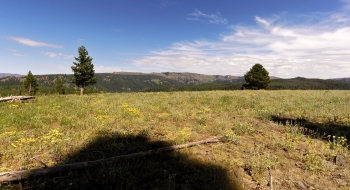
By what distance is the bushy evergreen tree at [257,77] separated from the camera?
63.6m

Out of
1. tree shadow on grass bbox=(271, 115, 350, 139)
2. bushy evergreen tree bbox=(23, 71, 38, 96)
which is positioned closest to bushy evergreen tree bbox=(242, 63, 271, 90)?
tree shadow on grass bbox=(271, 115, 350, 139)

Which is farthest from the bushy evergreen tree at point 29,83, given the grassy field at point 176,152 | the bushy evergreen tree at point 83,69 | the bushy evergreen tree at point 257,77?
the bushy evergreen tree at point 257,77

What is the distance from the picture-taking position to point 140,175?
237 inches

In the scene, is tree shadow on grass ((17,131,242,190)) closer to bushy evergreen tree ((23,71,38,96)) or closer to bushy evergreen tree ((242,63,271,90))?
bushy evergreen tree ((242,63,271,90))

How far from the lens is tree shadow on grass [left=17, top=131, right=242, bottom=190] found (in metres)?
5.49

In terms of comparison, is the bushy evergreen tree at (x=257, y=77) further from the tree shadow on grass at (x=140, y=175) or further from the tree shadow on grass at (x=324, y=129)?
the tree shadow on grass at (x=140, y=175)

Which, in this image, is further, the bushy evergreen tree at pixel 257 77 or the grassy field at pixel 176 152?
the bushy evergreen tree at pixel 257 77

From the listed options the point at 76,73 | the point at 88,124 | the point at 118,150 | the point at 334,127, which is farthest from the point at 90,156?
the point at 76,73

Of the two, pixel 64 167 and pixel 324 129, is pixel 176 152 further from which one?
pixel 324 129

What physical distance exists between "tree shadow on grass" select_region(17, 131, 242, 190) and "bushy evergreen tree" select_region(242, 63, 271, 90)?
2466 inches

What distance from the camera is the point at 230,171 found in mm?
6543

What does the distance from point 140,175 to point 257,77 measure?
212 ft

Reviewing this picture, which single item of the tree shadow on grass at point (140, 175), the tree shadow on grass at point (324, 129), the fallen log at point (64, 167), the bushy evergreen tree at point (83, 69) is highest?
the bushy evergreen tree at point (83, 69)

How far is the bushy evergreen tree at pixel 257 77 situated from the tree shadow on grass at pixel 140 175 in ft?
206
